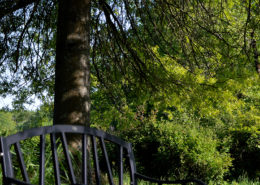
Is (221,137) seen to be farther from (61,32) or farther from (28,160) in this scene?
(28,160)

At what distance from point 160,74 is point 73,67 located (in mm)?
2298

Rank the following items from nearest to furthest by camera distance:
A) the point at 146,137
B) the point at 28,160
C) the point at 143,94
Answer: the point at 28,160 < the point at 143,94 < the point at 146,137

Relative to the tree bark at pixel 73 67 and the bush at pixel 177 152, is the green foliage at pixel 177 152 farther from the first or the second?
the tree bark at pixel 73 67

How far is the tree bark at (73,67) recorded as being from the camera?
11.3 ft

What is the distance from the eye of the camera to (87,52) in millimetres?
3654

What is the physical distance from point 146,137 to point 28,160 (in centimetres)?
741

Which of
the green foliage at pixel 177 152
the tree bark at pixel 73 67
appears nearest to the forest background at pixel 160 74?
the green foliage at pixel 177 152

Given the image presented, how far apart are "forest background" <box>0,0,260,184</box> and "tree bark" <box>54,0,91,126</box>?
80 cm

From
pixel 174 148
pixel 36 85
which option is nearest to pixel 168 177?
pixel 174 148

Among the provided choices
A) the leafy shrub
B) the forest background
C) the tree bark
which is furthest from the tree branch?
→ the leafy shrub

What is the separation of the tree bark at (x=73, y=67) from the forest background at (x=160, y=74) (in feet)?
2.63

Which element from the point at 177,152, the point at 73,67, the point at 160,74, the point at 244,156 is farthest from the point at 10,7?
the point at 244,156

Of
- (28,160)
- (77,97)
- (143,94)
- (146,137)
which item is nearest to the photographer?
(28,160)

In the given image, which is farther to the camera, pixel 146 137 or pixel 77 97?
pixel 146 137
